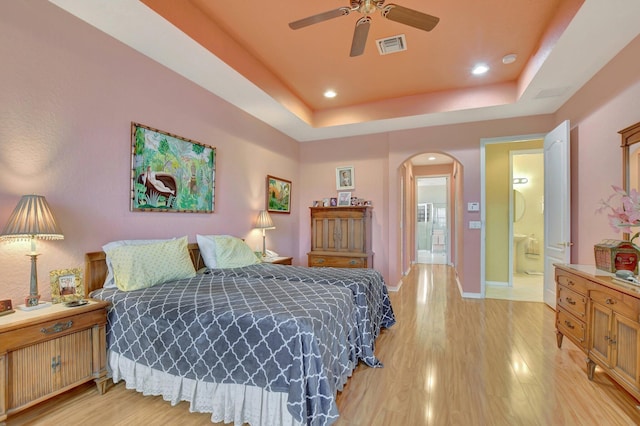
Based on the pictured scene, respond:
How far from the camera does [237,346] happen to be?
5.32 ft

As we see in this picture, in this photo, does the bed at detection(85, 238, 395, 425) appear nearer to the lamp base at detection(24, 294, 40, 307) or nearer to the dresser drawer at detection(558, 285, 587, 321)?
the lamp base at detection(24, 294, 40, 307)

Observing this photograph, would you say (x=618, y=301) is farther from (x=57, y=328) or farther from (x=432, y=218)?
(x=432, y=218)

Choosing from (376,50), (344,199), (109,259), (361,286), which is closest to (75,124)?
(109,259)

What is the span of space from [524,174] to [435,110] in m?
3.61

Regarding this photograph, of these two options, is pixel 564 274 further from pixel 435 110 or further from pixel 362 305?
pixel 435 110

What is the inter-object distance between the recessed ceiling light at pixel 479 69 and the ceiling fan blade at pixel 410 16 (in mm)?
1718

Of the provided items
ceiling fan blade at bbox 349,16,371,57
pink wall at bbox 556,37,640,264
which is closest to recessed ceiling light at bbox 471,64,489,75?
pink wall at bbox 556,37,640,264

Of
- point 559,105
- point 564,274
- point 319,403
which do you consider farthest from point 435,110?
point 319,403

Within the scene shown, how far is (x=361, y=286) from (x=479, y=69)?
9.77 feet

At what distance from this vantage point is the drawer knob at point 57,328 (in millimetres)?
1681

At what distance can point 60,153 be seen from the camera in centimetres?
213

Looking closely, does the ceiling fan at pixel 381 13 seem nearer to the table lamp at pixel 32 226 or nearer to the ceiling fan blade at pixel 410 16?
the ceiling fan blade at pixel 410 16

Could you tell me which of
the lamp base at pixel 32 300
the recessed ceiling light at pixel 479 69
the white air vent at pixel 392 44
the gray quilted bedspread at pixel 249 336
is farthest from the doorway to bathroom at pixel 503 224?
the lamp base at pixel 32 300

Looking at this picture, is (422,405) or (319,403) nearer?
(319,403)
